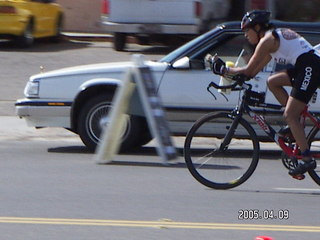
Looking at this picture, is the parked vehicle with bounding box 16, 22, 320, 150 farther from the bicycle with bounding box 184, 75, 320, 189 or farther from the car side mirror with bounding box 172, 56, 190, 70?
the bicycle with bounding box 184, 75, 320, 189

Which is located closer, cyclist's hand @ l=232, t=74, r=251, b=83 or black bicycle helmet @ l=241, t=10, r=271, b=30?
black bicycle helmet @ l=241, t=10, r=271, b=30

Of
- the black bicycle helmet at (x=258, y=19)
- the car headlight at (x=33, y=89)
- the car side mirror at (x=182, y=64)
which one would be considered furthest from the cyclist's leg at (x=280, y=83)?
the car headlight at (x=33, y=89)

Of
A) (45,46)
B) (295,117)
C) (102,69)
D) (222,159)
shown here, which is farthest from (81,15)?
(295,117)

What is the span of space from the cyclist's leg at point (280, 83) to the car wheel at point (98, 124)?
2799 mm

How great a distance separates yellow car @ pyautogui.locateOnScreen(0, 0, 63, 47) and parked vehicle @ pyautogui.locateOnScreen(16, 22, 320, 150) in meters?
8.81

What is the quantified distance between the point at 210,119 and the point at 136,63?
138 cm

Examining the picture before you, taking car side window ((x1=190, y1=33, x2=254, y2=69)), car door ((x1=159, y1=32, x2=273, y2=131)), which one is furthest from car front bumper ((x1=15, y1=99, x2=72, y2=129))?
car side window ((x1=190, y1=33, x2=254, y2=69))

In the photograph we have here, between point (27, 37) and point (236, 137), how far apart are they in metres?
12.5

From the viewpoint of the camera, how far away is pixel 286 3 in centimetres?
2152

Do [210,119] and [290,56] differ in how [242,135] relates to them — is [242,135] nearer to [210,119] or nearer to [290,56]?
[210,119]

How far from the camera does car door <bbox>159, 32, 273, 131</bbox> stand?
10602 millimetres

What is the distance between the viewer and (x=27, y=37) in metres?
20.2

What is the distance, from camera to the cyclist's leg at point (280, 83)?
27.1 feet

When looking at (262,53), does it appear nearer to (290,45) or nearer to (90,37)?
(290,45)
